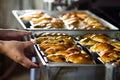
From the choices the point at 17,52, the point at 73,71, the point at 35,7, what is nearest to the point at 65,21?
the point at 17,52

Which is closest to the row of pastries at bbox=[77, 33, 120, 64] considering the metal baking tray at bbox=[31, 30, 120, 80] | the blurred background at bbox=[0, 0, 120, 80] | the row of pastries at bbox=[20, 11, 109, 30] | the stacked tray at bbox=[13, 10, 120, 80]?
the stacked tray at bbox=[13, 10, 120, 80]

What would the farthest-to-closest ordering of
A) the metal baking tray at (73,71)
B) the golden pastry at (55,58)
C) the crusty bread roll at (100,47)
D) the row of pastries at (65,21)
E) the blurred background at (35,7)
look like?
1. the blurred background at (35,7)
2. the row of pastries at (65,21)
3. the crusty bread roll at (100,47)
4. the golden pastry at (55,58)
5. the metal baking tray at (73,71)

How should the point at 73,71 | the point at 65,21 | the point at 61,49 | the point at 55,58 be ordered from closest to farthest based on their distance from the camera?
the point at 73,71, the point at 55,58, the point at 61,49, the point at 65,21

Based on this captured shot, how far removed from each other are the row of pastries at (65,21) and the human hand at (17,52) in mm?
1060

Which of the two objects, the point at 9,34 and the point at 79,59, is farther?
the point at 9,34

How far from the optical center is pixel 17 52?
2119 mm

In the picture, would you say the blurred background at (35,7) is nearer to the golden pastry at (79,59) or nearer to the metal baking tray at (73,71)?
the golden pastry at (79,59)

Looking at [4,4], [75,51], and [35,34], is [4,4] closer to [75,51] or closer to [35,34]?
[35,34]

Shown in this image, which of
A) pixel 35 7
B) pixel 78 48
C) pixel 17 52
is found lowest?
pixel 35 7

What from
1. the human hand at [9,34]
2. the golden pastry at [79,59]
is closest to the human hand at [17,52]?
the golden pastry at [79,59]

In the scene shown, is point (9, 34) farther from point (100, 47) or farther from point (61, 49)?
point (100, 47)

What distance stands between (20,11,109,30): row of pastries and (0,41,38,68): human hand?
3.48ft

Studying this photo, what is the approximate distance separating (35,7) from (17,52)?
484cm

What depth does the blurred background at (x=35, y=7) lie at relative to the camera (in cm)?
398
